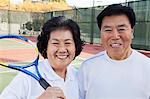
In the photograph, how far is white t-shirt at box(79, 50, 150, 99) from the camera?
1896 mm

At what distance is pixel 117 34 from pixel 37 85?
0.59 metres

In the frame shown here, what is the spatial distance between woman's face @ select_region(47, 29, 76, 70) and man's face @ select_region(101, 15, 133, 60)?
0.24 metres

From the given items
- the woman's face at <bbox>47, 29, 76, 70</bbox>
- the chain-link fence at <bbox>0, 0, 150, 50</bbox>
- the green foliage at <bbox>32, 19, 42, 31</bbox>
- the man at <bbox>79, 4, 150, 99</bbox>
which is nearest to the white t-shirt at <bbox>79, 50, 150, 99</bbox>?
the man at <bbox>79, 4, 150, 99</bbox>

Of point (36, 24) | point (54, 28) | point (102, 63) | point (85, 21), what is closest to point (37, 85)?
point (54, 28)

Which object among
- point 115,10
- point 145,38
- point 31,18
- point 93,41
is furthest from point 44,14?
point 115,10

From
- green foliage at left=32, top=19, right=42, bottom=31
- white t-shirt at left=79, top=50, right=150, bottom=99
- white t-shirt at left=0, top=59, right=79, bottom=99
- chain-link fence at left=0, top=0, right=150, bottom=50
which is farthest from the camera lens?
green foliage at left=32, top=19, right=42, bottom=31

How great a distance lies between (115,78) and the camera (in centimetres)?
194

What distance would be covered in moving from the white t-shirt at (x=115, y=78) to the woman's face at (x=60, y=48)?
0.66 ft

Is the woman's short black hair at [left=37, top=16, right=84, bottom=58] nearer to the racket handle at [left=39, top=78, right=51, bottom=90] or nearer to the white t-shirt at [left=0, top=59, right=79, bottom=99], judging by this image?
the white t-shirt at [left=0, top=59, right=79, bottom=99]

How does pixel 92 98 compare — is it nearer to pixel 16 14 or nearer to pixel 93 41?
pixel 93 41

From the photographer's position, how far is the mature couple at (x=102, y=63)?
1819mm

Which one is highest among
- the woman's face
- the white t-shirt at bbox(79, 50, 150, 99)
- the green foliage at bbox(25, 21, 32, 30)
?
the green foliage at bbox(25, 21, 32, 30)

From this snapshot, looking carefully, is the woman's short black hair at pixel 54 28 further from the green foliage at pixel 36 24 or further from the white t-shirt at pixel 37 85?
the green foliage at pixel 36 24

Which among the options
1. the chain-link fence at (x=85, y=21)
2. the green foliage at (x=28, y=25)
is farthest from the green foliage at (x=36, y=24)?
the green foliage at (x=28, y=25)
